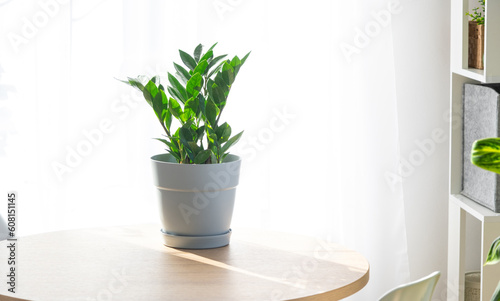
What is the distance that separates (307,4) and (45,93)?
1009 millimetres

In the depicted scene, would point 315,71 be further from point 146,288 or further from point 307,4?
point 146,288

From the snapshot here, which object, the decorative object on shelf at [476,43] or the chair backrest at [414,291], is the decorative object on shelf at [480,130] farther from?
the chair backrest at [414,291]

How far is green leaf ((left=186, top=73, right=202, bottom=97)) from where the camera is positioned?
5.50 feet

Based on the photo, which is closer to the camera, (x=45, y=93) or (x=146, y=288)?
(x=146, y=288)

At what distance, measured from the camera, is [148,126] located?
2490 millimetres

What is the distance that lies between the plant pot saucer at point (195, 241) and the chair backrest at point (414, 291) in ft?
1.83

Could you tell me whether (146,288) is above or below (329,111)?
below

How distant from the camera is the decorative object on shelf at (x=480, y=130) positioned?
6.45ft

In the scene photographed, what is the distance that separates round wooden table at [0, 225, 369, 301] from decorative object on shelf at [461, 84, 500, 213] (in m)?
0.56

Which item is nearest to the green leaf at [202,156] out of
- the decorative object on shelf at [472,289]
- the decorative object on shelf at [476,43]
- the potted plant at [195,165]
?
the potted plant at [195,165]

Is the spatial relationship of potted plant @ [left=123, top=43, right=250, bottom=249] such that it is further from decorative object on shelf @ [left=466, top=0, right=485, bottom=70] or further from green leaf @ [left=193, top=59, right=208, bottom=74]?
decorative object on shelf @ [left=466, top=0, right=485, bottom=70]

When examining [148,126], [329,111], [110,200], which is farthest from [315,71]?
[110,200]

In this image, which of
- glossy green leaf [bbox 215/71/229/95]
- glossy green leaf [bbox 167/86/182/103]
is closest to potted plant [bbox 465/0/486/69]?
glossy green leaf [bbox 215/71/229/95]

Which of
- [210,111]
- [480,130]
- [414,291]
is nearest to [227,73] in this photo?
[210,111]
